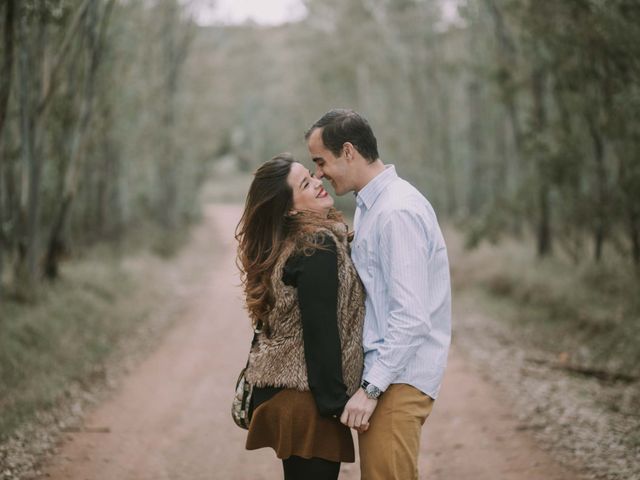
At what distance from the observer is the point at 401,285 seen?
2.74 meters

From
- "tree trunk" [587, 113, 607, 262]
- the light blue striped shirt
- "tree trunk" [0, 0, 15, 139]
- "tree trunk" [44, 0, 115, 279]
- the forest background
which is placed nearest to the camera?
the light blue striped shirt

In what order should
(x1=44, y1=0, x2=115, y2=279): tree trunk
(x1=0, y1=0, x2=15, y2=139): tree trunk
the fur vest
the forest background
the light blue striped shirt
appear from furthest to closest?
(x1=44, y1=0, x2=115, y2=279): tree trunk, the forest background, (x1=0, y1=0, x2=15, y2=139): tree trunk, the fur vest, the light blue striped shirt

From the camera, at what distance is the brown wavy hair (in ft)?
9.70

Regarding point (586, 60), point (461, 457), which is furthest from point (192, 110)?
point (461, 457)

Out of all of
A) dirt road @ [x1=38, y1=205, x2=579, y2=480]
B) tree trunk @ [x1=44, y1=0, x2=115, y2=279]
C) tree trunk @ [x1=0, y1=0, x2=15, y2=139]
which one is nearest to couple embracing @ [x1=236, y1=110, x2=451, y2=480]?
dirt road @ [x1=38, y1=205, x2=579, y2=480]

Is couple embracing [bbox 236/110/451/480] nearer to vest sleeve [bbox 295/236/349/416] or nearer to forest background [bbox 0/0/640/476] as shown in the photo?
vest sleeve [bbox 295/236/349/416]

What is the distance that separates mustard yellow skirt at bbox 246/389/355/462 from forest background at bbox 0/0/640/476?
385 centimetres

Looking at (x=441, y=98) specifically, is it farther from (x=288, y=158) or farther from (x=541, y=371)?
(x=288, y=158)

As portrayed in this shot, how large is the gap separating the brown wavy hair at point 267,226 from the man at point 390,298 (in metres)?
0.20

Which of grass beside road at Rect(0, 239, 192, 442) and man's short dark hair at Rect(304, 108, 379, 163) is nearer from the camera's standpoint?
man's short dark hair at Rect(304, 108, 379, 163)

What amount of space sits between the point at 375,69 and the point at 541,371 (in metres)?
25.2

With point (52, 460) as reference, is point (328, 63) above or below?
above

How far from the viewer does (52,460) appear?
5461 millimetres

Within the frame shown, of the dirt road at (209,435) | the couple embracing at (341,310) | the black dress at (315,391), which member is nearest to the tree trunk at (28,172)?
the dirt road at (209,435)
